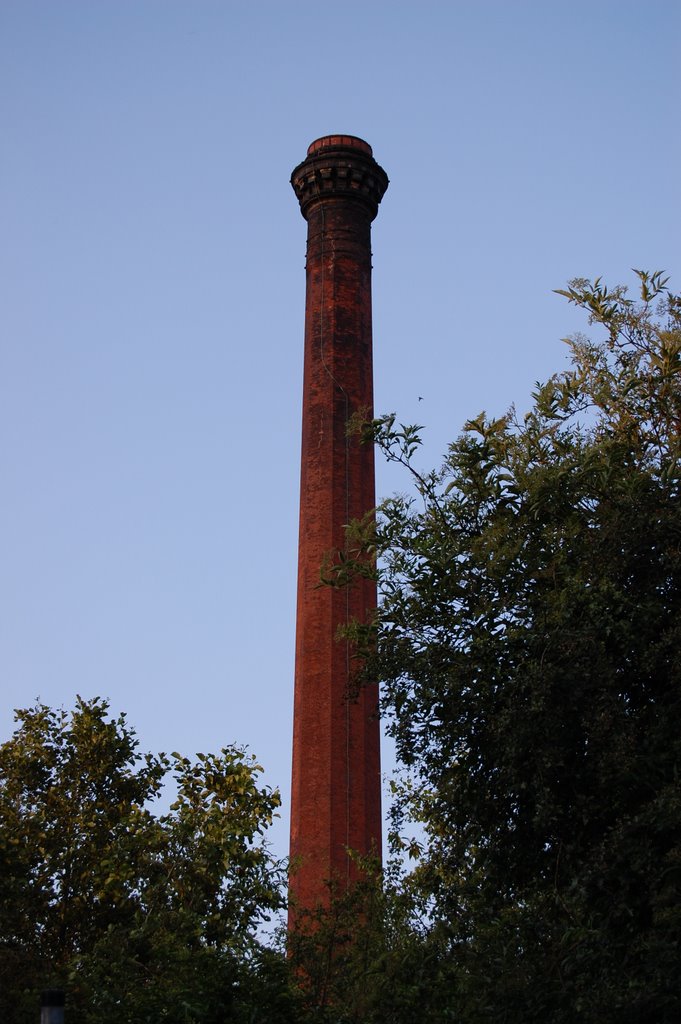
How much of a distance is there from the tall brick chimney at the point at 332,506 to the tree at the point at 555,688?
10.4m

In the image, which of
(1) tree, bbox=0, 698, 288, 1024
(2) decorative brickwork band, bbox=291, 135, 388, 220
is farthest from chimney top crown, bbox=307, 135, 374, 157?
(1) tree, bbox=0, 698, 288, 1024

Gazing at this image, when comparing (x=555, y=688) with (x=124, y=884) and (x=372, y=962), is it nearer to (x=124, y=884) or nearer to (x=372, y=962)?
(x=372, y=962)

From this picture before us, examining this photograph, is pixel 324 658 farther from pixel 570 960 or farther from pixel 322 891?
pixel 570 960

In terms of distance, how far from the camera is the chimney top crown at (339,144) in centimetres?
3841

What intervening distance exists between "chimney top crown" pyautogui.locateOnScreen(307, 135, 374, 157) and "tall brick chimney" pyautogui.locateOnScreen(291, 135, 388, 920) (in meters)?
0.05

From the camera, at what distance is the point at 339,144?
38406mm

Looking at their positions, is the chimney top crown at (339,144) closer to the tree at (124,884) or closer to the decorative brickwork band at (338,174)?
the decorative brickwork band at (338,174)

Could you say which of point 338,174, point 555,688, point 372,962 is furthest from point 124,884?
point 338,174

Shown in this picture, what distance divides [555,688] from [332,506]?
2032 centimetres

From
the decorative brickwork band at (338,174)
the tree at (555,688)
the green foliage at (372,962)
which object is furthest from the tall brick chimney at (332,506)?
the tree at (555,688)

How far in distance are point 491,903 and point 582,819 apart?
166 cm

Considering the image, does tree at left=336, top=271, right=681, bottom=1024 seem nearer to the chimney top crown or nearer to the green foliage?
the green foliage

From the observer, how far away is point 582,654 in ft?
44.2

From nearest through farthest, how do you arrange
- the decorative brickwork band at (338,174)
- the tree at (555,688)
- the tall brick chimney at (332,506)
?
the tree at (555,688) → the tall brick chimney at (332,506) → the decorative brickwork band at (338,174)
